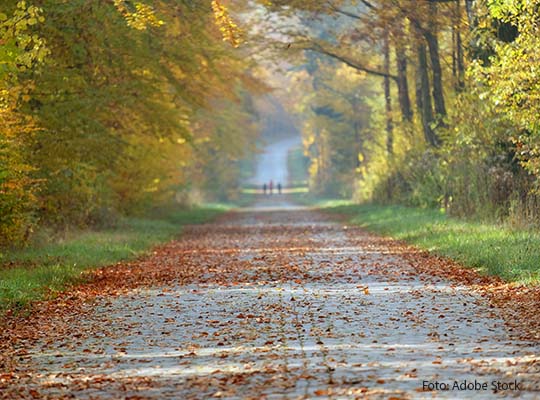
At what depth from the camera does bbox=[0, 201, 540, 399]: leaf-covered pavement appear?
28.3ft

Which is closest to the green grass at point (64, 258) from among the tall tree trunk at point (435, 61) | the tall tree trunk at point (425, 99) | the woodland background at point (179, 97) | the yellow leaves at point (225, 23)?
the woodland background at point (179, 97)

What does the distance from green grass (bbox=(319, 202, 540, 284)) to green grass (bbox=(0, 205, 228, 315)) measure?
19.8ft

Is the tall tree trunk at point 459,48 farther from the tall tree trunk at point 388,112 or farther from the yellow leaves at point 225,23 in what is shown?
the yellow leaves at point 225,23

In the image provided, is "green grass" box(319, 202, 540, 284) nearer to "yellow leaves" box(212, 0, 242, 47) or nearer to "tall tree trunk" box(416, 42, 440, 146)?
"tall tree trunk" box(416, 42, 440, 146)

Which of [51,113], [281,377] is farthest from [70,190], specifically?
[281,377]

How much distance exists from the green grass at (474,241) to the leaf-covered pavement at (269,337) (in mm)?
574

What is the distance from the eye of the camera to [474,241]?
67.3 feet

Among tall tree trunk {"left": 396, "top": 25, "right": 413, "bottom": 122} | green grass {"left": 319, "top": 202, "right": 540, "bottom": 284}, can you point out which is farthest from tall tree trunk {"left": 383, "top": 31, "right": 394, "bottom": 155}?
green grass {"left": 319, "top": 202, "right": 540, "bottom": 284}

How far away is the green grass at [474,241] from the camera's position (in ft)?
52.3

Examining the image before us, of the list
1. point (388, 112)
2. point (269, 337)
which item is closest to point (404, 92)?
point (388, 112)

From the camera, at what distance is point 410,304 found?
44.1 feet

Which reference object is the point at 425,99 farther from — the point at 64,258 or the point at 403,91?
the point at 64,258

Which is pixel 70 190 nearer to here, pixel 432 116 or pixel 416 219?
pixel 416 219

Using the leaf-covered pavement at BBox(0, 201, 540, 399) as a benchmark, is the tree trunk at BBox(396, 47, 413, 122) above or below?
above
